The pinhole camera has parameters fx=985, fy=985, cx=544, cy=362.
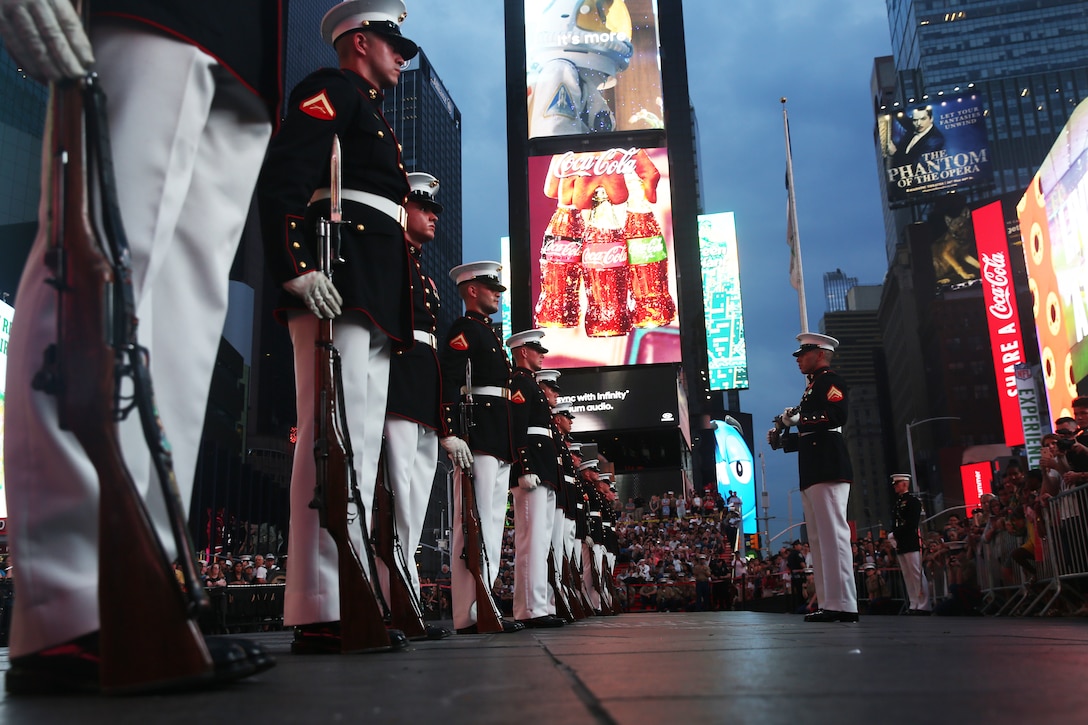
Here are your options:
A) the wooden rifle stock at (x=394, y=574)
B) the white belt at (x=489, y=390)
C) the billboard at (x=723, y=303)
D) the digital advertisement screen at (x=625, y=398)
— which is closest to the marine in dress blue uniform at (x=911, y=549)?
the white belt at (x=489, y=390)

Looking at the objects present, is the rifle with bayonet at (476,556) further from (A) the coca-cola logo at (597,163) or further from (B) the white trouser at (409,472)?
(A) the coca-cola logo at (597,163)

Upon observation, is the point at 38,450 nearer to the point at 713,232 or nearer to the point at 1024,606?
the point at 1024,606

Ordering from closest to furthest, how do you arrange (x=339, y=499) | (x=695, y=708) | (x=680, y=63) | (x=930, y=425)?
(x=695, y=708), (x=339, y=499), (x=680, y=63), (x=930, y=425)

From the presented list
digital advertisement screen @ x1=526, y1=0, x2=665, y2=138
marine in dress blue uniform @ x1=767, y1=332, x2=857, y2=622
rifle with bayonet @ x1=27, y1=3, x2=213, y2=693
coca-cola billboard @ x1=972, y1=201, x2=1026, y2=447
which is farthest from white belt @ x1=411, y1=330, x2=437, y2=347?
coca-cola billboard @ x1=972, y1=201, x2=1026, y2=447

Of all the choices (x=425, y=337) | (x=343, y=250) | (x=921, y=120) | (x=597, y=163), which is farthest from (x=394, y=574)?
(x=921, y=120)

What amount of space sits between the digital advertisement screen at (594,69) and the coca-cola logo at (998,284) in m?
13.0

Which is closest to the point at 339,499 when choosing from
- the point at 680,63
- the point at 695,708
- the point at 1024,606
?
the point at 695,708

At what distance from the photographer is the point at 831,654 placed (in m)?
2.13

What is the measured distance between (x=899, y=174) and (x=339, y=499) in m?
45.5

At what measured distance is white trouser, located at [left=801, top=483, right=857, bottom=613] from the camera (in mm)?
6465

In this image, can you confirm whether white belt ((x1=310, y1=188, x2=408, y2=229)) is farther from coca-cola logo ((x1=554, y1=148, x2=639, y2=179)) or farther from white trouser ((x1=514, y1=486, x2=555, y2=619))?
coca-cola logo ((x1=554, y1=148, x2=639, y2=179))

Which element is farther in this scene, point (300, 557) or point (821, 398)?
point (821, 398)

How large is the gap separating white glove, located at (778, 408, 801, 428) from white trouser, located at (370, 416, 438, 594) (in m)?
3.20

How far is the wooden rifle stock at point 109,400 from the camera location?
1.42 metres
